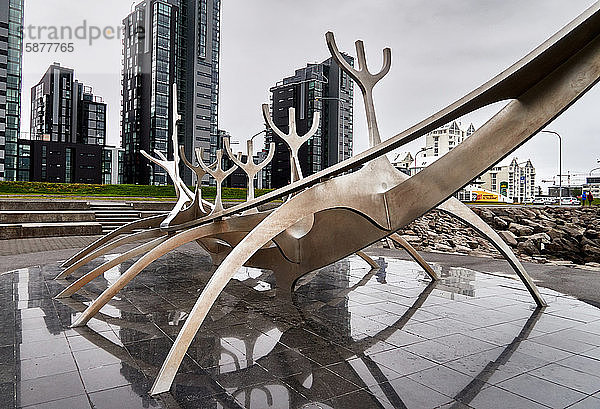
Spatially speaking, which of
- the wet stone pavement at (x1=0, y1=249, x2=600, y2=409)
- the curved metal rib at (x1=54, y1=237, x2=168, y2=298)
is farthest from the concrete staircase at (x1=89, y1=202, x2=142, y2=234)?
the curved metal rib at (x1=54, y1=237, x2=168, y2=298)

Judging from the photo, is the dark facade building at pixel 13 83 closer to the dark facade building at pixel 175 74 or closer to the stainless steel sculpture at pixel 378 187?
the dark facade building at pixel 175 74

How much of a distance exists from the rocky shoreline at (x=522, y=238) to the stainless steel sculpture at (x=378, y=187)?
9.15 m

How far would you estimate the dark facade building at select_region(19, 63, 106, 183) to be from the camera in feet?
174

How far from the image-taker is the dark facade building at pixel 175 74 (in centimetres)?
4991

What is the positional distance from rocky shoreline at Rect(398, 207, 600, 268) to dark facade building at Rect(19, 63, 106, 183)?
42698 mm

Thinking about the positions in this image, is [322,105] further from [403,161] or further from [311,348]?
[311,348]

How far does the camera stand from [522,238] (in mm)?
21062

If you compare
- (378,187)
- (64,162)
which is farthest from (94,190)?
(378,187)

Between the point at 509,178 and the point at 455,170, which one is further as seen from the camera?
the point at 509,178

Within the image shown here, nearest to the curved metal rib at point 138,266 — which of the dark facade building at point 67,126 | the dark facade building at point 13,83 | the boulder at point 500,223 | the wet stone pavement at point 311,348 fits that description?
the wet stone pavement at point 311,348

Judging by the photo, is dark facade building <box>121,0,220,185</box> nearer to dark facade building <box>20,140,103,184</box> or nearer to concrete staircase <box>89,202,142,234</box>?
dark facade building <box>20,140,103,184</box>

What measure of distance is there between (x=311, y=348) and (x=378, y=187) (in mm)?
2237

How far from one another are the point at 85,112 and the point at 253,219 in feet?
235

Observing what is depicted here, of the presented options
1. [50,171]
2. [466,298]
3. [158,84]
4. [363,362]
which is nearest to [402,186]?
[363,362]
